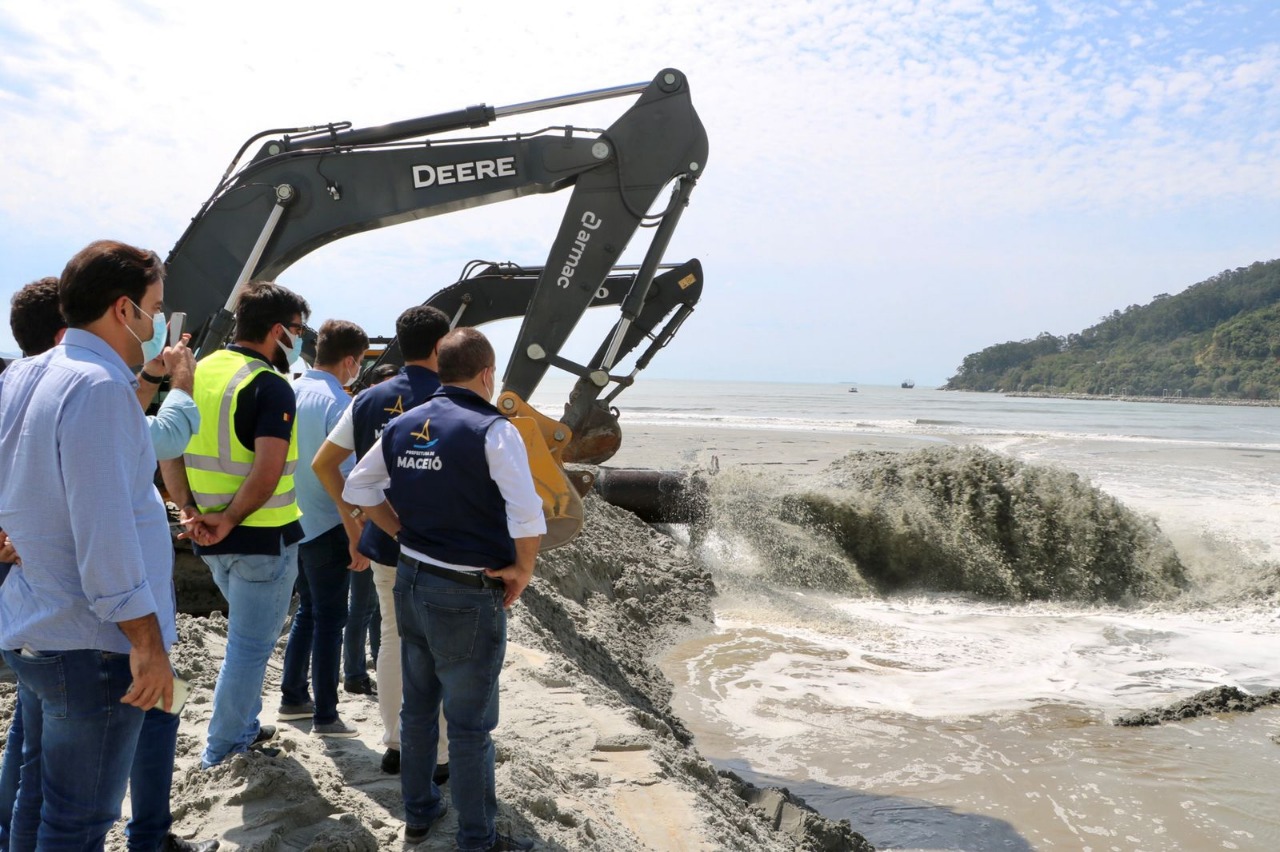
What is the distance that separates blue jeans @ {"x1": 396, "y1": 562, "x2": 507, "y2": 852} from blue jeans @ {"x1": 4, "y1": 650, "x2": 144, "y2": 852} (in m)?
0.92

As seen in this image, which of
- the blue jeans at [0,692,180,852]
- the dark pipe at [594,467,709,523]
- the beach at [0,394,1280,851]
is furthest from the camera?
the dark pipe at [594,467,709,523]

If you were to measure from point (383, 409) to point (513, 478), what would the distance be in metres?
0.90

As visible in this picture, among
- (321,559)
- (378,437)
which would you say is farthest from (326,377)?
(378,437)

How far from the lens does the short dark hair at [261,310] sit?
3.60 metres

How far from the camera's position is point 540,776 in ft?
12.9

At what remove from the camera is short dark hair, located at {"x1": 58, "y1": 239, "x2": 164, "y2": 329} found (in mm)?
2285

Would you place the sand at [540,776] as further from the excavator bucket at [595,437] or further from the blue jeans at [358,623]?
the excavator bucket at [595,437]

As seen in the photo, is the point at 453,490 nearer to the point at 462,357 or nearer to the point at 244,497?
the point at 462,357

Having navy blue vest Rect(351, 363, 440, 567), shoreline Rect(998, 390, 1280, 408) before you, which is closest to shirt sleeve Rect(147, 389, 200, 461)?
navy blue vest Rect(351, 363, 440, 567)

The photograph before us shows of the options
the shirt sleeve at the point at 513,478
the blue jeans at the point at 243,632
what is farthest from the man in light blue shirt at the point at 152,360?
the shirt sleeve at the point at 513,478

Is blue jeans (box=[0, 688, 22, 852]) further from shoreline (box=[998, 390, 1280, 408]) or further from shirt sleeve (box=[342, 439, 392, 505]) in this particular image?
shoreline (box=[998, 390, 1280, 408])

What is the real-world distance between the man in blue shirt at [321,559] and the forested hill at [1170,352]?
108 metres

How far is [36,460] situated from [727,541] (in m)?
10.1

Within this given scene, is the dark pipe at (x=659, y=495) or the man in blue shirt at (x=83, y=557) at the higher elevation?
the man in blue shirt at (x=83, y=557)
